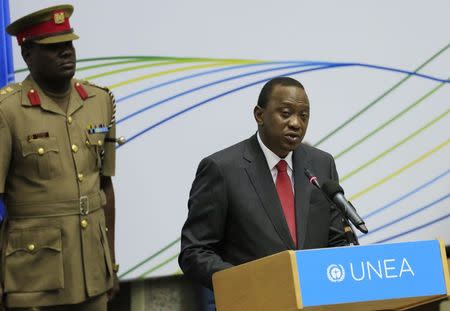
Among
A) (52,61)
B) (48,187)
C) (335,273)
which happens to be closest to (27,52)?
(52,61)

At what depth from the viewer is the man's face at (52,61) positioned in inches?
170

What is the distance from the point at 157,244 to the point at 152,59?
39.8 inches

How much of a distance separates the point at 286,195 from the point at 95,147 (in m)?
0.88

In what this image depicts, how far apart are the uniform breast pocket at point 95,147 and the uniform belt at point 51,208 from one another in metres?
0.17

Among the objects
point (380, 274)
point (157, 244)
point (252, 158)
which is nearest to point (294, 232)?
point (252, 158)

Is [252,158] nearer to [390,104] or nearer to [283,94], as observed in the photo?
[283,94]

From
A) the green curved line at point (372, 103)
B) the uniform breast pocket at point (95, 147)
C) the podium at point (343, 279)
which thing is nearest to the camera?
the podium at point (343, 279)

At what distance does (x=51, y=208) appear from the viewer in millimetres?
4324

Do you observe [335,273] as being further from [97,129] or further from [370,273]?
[97,129]

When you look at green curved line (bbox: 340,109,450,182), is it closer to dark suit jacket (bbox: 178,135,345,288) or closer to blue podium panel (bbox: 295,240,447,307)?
dark suit jacket (bbox: 178,135,345,288)

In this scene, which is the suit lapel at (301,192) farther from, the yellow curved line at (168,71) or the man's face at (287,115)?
the yellow curved line at (168,71)

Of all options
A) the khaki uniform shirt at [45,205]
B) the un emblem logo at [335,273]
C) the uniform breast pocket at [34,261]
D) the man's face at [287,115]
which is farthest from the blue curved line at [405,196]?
the un emblem logo at [335,273]

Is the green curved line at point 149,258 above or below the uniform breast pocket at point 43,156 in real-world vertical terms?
below

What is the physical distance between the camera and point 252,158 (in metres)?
4.28
